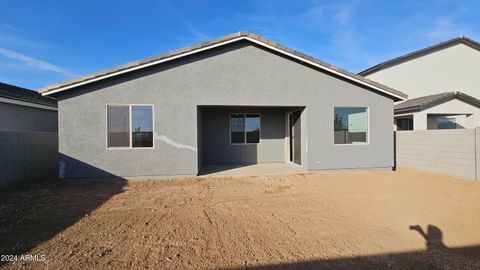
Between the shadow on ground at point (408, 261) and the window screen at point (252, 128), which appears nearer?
the shadow on ground at point (408, 261)

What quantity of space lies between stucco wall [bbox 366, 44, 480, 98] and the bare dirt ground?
40.7 ft

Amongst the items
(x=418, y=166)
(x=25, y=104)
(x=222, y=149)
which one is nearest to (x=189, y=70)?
(x=222, y=149)

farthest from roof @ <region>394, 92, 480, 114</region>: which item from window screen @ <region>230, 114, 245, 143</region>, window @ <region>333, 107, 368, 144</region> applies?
window screen @ <region>230, 114, 245, 143</region>

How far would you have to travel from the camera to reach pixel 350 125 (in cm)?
1008

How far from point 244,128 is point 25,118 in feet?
33.4

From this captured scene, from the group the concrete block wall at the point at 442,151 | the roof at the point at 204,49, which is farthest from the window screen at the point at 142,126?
the concrete block wall at the point at 442,151

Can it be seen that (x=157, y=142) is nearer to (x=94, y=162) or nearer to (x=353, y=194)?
(x=94, y=162)

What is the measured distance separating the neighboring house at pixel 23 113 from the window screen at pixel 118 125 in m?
5.33

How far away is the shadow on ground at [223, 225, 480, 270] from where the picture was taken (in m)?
3.24

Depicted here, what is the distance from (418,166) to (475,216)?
18.1 ft

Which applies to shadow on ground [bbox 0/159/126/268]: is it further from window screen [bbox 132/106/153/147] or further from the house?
window screen [bbox 132/106/153/147]

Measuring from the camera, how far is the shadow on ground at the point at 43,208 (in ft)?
13.5

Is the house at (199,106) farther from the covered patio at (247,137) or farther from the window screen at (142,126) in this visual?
the covered patio at (247,137)

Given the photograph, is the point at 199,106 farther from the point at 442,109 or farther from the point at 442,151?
the point at 442,109
